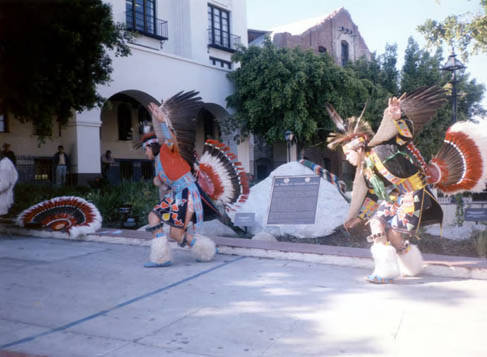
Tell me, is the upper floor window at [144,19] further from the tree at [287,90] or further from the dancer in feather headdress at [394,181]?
the dancer in feather headdress at [394,181]

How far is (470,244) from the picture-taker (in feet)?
21.9

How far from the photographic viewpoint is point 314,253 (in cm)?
554

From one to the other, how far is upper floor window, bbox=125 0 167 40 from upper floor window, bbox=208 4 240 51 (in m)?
2.33

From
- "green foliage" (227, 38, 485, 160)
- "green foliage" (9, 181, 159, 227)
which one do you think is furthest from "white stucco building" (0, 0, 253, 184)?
"green foliage" (9, 181, 159, 227)

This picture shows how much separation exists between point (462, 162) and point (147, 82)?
1270 cm

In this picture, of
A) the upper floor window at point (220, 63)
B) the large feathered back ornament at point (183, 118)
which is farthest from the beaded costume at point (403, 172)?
the upper floor window at point (220, 63)

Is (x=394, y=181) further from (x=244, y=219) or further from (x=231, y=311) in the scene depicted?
(x=244, y=219)

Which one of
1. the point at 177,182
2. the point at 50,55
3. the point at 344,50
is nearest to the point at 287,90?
the point at 50,55

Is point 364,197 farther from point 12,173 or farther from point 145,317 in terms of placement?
point 12,173

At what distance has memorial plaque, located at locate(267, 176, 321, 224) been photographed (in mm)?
7502

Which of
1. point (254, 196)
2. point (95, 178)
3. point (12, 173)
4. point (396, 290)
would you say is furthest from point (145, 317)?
point (95, 178)

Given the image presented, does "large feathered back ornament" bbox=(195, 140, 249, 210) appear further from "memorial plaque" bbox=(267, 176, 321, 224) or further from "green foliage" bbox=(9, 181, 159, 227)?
"green foliage" bbox=(9, 181, 159, 227)

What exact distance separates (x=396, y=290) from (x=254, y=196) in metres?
4.15

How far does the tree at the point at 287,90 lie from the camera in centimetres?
1700
